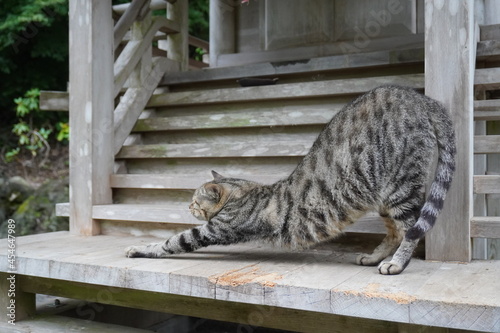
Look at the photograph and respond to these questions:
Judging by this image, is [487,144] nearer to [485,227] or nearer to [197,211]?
[485,227]

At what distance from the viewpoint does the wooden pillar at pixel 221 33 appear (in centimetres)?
558

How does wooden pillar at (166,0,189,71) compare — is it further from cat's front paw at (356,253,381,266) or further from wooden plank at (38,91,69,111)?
cat's front paw at (356,253,381,266)

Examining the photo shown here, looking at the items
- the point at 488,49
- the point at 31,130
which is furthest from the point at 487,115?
the point at 31,130

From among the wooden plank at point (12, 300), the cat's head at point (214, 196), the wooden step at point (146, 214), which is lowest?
the wooden plank at point (12, 300)

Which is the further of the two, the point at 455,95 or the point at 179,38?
the point at 179,38

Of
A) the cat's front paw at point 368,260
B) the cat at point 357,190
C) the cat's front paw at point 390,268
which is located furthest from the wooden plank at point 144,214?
the cat's front paw at point 390,268

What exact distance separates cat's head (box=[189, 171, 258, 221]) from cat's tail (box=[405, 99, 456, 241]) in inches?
36.9

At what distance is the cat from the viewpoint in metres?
2.29

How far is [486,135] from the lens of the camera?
10.2ft

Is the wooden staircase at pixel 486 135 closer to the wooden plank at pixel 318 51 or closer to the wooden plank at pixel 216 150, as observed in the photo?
the wooden plank at pixel 318 51

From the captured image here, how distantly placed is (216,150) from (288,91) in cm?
72

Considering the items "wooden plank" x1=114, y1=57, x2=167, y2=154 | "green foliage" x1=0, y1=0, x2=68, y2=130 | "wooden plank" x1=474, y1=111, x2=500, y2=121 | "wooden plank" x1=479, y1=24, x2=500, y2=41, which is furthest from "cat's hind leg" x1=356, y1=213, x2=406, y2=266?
"green foliage" x1=0, y1=0, x2=68, y2=130

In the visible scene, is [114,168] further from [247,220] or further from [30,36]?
[30,36]

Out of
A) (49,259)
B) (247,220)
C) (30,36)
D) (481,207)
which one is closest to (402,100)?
(247,220)
